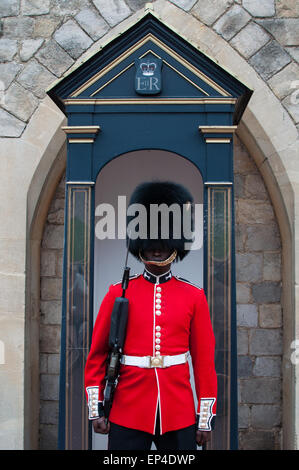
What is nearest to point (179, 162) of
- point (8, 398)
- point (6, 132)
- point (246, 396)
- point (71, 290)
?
point (71, 290)

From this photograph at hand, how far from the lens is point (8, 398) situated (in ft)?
9.93

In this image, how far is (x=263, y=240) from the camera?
3.21 m

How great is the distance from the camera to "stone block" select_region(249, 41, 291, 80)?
3076 millimetres

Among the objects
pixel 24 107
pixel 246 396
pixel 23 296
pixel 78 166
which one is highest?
pixel 24 107

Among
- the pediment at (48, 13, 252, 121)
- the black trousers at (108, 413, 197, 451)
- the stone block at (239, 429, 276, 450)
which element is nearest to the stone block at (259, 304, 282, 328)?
the stone block at (239, 429, 276, 450)

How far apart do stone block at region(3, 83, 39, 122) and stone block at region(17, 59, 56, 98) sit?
6 centimetres

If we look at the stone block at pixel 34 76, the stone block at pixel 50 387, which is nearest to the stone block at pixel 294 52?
the stone block at pixel 34 76

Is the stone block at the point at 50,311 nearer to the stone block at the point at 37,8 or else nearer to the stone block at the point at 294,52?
the stone block at the point at 37,8

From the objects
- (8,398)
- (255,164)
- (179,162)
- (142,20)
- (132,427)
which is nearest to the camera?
(132,427)

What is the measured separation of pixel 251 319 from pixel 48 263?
1448mm

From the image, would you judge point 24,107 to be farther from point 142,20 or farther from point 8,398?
point 8,398

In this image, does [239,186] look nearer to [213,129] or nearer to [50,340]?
[213,129]

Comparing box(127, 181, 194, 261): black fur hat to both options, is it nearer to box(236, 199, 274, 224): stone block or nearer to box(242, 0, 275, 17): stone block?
box(236, 199, 274, 224): stone block

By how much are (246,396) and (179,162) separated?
5.37ft
